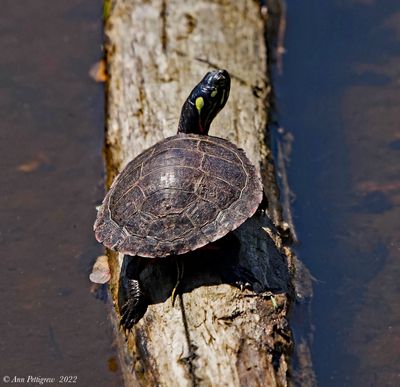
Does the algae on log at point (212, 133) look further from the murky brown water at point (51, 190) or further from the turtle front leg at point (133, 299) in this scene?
the murky brown water at point (51, 190)

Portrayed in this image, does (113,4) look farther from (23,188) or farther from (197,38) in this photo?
(23,188)

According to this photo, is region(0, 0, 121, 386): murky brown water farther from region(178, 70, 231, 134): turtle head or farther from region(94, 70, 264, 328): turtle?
region(178, 70, 231, 134): turtle head

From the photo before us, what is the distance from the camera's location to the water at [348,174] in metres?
5.61

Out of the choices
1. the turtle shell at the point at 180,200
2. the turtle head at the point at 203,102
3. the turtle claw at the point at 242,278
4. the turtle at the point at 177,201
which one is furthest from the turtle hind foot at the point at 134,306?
the turtle head at the point at 203,102

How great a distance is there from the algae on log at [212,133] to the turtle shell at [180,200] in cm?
28

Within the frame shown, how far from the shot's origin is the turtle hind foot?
16.0ft

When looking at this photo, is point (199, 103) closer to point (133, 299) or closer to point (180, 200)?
point (180, 200)

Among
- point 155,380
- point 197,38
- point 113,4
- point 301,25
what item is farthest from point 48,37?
point 155,380

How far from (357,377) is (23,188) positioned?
3231 mm

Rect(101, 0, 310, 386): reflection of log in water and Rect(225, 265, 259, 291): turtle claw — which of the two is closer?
Rect(101, 0, 310, 386): reflection of log in water

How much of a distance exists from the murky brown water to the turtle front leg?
2.06ft

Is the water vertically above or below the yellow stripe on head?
below

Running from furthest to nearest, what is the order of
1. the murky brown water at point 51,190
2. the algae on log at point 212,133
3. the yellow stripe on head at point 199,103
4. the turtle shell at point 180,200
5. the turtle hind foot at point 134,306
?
the murky brown water at point 51,190
the yellow stripe on head at point 199,103
the turtle hind foot at point 134,306
the turtle shell at point 180,200
the algae on log at point 212,133

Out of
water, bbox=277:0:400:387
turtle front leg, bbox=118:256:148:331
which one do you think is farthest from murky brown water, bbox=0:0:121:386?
water, bbox=277:0:400:387
